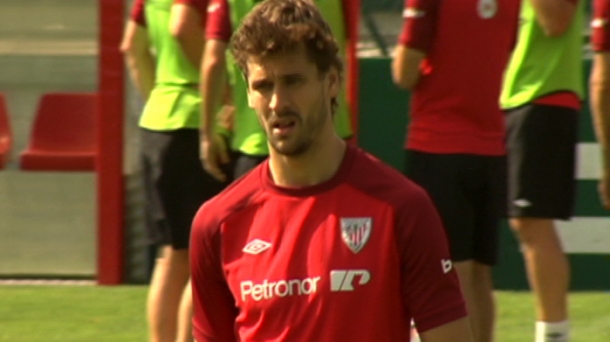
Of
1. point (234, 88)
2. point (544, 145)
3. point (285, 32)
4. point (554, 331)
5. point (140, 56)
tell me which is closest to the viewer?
point (285, 32)

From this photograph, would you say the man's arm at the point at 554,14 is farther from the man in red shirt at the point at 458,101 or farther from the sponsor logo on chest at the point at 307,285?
the sponsor logo on chest at the point at 307,285

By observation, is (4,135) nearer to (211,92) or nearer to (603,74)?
(211,92)

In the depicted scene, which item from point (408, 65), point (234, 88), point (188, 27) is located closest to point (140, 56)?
point (188, 27)

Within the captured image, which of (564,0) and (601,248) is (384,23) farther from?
(564,0)

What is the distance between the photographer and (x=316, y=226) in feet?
9.31

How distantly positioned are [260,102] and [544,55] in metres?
3.04

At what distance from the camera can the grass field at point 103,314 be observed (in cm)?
661

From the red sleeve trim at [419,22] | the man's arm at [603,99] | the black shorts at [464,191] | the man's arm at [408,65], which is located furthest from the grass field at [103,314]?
the red sleeve trim at [419,22]

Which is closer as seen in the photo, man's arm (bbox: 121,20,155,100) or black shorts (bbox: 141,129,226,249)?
black shorts (bbox: 141,129,226,249)

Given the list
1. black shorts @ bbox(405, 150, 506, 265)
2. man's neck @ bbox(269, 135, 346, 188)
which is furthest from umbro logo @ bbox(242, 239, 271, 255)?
black shorts @ bbox(405, 150, 506, 265)

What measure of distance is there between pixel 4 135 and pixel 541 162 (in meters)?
3.61

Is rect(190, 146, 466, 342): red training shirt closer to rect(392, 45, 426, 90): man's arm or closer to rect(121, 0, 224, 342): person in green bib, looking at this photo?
rect(392, 45, 426, 90): man's arm

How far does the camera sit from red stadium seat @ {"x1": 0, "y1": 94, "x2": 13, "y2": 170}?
822 centimetres

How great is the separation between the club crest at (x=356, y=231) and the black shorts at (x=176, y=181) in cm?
276
